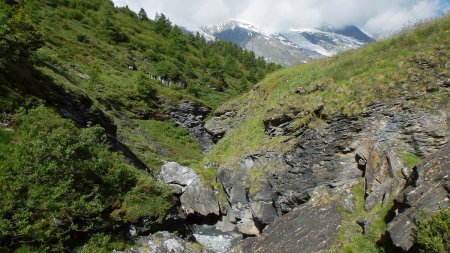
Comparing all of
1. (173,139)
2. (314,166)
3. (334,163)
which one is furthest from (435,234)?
(173,139)

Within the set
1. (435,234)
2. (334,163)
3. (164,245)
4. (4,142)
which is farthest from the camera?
(334,163)

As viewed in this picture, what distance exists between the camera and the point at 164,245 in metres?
20.8

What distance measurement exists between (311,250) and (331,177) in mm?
6700

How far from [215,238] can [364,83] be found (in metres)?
16.0

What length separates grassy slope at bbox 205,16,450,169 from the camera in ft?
67.2

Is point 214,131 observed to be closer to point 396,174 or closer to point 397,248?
point 396,174

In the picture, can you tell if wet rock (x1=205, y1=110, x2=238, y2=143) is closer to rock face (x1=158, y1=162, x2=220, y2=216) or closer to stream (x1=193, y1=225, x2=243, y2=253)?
rock face (x1=158, y1=162, x2=220, y2=216)

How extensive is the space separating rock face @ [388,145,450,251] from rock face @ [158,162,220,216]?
57.8 ft

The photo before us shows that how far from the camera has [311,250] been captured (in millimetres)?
→ 15508

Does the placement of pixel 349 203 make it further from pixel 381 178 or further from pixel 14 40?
pixel 14 40

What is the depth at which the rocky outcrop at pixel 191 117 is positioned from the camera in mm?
60125

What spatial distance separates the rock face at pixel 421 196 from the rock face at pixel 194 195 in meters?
17.6

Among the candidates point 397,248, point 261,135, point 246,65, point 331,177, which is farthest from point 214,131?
point 246,65

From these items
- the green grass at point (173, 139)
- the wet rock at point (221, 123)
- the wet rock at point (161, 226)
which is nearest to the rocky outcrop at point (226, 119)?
the wet rock at point (221, 123)
